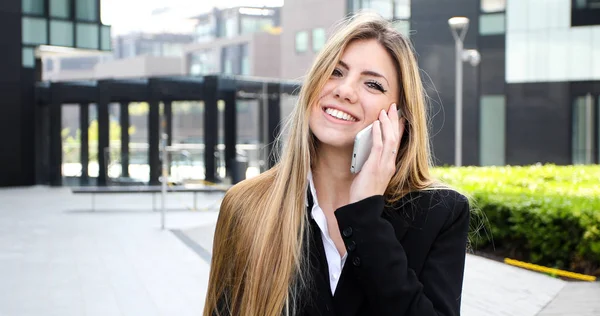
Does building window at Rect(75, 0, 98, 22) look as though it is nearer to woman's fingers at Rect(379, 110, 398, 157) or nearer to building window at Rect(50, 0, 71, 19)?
building window at Rect(50, 0, 71, 19)

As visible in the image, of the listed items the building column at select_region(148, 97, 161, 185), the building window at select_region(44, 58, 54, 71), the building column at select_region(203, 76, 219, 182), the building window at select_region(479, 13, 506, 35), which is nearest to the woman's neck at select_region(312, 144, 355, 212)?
the building column at select_region(203, 76, 219, 182)

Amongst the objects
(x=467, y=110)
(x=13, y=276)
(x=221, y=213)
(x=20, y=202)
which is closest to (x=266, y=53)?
(x=467, y=110)

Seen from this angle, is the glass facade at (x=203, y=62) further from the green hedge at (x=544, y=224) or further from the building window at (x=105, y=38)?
the green hedge at (x=544, y=224)

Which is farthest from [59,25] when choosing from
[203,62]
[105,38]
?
[203,62]

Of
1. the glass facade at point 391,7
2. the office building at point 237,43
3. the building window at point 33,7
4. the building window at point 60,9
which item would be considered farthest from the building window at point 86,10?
the office building at point 237,43

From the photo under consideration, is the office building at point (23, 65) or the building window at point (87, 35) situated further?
the building window at point (87, 35)

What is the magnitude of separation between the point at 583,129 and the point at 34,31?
1802 cm

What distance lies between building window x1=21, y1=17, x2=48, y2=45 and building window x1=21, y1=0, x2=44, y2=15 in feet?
0.74

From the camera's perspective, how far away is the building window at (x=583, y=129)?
2884cm

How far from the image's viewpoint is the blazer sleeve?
199 centimetres

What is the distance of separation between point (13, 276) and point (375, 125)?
29.3ft

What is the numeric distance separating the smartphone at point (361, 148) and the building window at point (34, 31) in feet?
85.0

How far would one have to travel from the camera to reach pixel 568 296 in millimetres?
8352

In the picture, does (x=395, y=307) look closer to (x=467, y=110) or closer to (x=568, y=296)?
(x=568, y=296)
